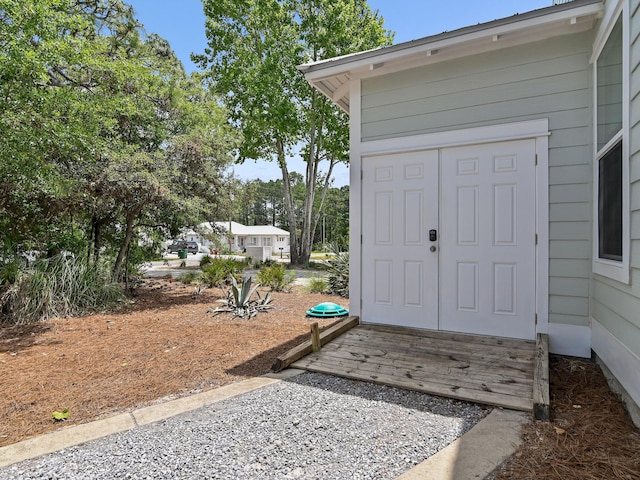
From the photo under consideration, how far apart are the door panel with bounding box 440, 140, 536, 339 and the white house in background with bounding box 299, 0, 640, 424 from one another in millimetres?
10

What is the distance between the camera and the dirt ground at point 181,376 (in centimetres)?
212

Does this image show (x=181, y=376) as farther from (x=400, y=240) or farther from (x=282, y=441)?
(x=400, y=240)

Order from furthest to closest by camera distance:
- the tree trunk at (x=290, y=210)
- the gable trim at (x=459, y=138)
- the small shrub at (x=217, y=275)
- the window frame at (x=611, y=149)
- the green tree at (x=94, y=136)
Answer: the tree trunk at (x=290, y=210)
the small shrub at (x=217, y=275)
the green tree at (x=94, y=136)
the gable trim at (x=459, y=138)
the window frame at (x=611, y=149)

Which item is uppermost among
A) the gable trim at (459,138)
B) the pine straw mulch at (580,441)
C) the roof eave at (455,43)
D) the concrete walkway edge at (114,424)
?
the roof eave at (455,43)

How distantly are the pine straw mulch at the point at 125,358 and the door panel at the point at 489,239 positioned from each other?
1.98 metres

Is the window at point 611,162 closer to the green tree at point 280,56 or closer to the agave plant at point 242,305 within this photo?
the agave plant at point 242,305

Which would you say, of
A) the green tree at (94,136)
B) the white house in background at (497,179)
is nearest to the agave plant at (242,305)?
the green tree at (94,136)

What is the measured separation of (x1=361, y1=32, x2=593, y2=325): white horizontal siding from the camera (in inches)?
142

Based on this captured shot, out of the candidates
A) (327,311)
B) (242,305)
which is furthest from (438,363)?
(242,305)

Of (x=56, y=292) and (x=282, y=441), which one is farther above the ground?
(x=56, y=292)

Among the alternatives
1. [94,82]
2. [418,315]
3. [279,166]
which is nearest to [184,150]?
[94,82]

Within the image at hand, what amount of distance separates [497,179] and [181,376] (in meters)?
3.57

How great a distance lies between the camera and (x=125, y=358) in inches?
161

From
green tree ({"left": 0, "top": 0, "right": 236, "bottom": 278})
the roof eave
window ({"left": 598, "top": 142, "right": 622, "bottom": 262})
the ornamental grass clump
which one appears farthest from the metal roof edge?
the ornamental grass clump
